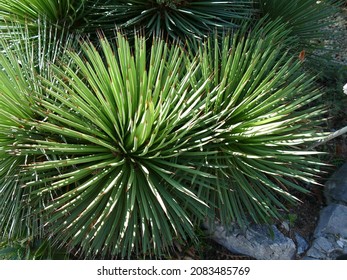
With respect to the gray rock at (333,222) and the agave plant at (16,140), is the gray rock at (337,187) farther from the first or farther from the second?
the agave plant at (16,140)

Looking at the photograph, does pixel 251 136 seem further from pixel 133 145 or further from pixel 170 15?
pixel 170 15

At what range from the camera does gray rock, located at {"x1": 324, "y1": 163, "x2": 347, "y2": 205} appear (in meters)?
3.06

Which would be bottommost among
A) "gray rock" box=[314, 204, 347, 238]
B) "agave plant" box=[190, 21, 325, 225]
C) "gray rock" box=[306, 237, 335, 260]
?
"gray rock" box=[306, 237, 335, 260]

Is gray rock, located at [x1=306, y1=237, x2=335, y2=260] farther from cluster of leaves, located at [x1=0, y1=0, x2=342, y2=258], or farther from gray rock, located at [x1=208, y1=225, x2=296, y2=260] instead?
cluster of leaves, located at [x1=0, y1=0, x2=342, y2=258]

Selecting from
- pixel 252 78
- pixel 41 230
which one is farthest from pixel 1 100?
pixel 252 78

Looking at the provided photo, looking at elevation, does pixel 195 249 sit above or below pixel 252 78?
below

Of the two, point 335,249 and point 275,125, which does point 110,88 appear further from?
point 335,249

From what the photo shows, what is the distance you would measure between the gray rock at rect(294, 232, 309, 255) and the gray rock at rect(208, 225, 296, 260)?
58 millimetres

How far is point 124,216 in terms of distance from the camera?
7.65 ft

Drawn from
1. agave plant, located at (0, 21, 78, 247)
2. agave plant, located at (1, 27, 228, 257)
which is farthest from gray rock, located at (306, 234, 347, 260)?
agave plant, located at (0, 21, 78, 247)

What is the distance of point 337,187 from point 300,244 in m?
0.56

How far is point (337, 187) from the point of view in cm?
311

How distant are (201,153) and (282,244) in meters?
1.05

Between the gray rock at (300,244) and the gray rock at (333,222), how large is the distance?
10cm
